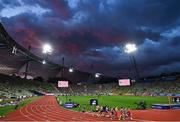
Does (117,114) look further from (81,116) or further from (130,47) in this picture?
(130,47)

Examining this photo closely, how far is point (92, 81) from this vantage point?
5600 inches

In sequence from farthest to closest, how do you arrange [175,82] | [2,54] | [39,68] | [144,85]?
1. [39,68]
2. [144,85]
3. [175,82]
4. [2,54]

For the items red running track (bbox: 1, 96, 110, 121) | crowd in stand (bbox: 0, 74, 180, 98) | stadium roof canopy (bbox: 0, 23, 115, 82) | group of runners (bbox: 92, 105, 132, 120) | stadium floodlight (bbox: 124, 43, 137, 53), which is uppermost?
stadium roof canopy (bbox: 0, 23, 115, 82)

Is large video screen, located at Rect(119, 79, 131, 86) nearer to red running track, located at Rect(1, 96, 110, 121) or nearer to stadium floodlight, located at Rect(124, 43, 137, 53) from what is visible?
stadium floodlight, located at Rect(124, 43, 137, 53)

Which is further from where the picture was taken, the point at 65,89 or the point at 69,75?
the point at 69,75

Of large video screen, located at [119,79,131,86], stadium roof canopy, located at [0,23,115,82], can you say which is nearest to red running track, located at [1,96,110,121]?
stadium roof canopy, located at [0,23,115,82]

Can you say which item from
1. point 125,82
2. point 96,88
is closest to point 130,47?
point 125,82

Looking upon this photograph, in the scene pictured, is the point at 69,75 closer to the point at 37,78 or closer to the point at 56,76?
the point at 56,76

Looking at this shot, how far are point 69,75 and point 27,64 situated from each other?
42.6 metres

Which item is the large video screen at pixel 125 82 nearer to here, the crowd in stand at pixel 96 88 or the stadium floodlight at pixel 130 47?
the crowd in stand at pixel 96 88

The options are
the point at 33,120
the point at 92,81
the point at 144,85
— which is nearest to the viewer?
the point at 33,120

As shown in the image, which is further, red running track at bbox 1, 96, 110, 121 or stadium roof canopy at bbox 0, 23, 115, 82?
stadium roof canopy at bbox 0, 23, 115, 82

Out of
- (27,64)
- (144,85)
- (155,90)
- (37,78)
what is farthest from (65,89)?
(155,90)

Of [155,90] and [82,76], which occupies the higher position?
[82,76]
